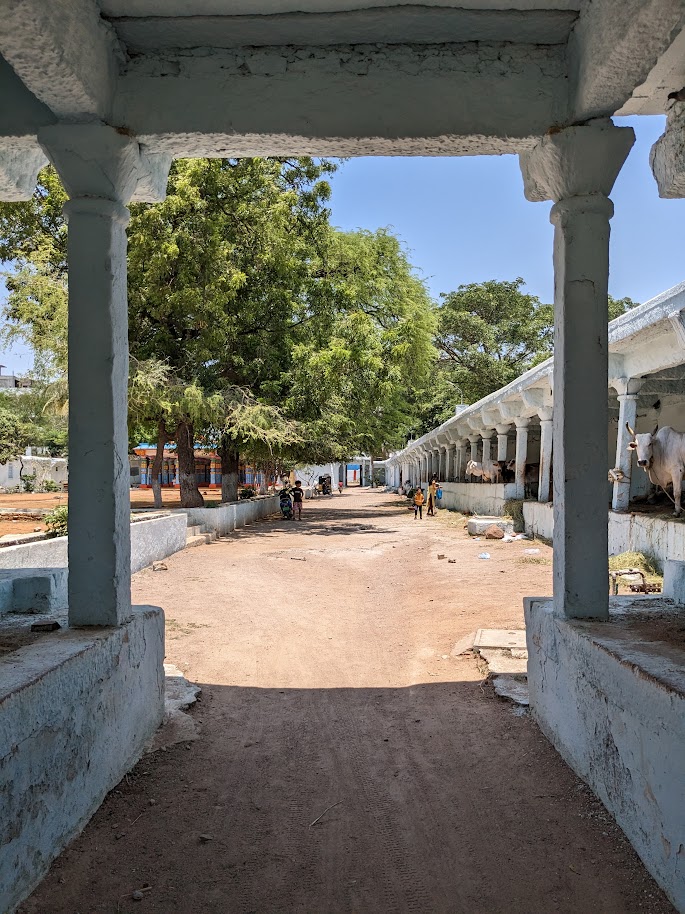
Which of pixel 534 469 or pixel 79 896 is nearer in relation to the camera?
pixel 79 896

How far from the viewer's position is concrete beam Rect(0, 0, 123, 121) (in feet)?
9.33

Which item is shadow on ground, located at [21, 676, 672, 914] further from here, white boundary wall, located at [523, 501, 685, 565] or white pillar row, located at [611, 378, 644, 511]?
white pillar row, located at [611, 378, 644, 511]

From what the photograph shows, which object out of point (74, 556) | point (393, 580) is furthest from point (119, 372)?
point (393, 580)

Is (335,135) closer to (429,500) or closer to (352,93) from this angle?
(352,93)

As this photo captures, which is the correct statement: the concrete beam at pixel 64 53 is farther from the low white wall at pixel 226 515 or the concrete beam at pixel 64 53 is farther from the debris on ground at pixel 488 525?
the debris on ground at pixel 488 525

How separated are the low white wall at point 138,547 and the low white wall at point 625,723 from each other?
4440 mm

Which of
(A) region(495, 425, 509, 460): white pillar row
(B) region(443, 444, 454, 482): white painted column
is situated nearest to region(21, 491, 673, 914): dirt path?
(A) region(495, 425, 509, 460): white pillar row

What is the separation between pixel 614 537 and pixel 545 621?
771 centimetres

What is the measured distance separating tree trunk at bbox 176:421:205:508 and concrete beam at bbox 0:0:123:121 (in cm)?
1480

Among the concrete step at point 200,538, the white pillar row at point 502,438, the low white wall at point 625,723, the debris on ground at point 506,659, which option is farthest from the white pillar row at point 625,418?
the concrete step at point 200,538

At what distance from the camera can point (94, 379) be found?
3.58 meters

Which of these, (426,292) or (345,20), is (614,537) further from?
(426,292)

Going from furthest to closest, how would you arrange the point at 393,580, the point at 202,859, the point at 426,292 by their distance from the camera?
the point at 426,292 < the point at 393,580 < the point at 202,859

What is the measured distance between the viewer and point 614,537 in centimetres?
1081
